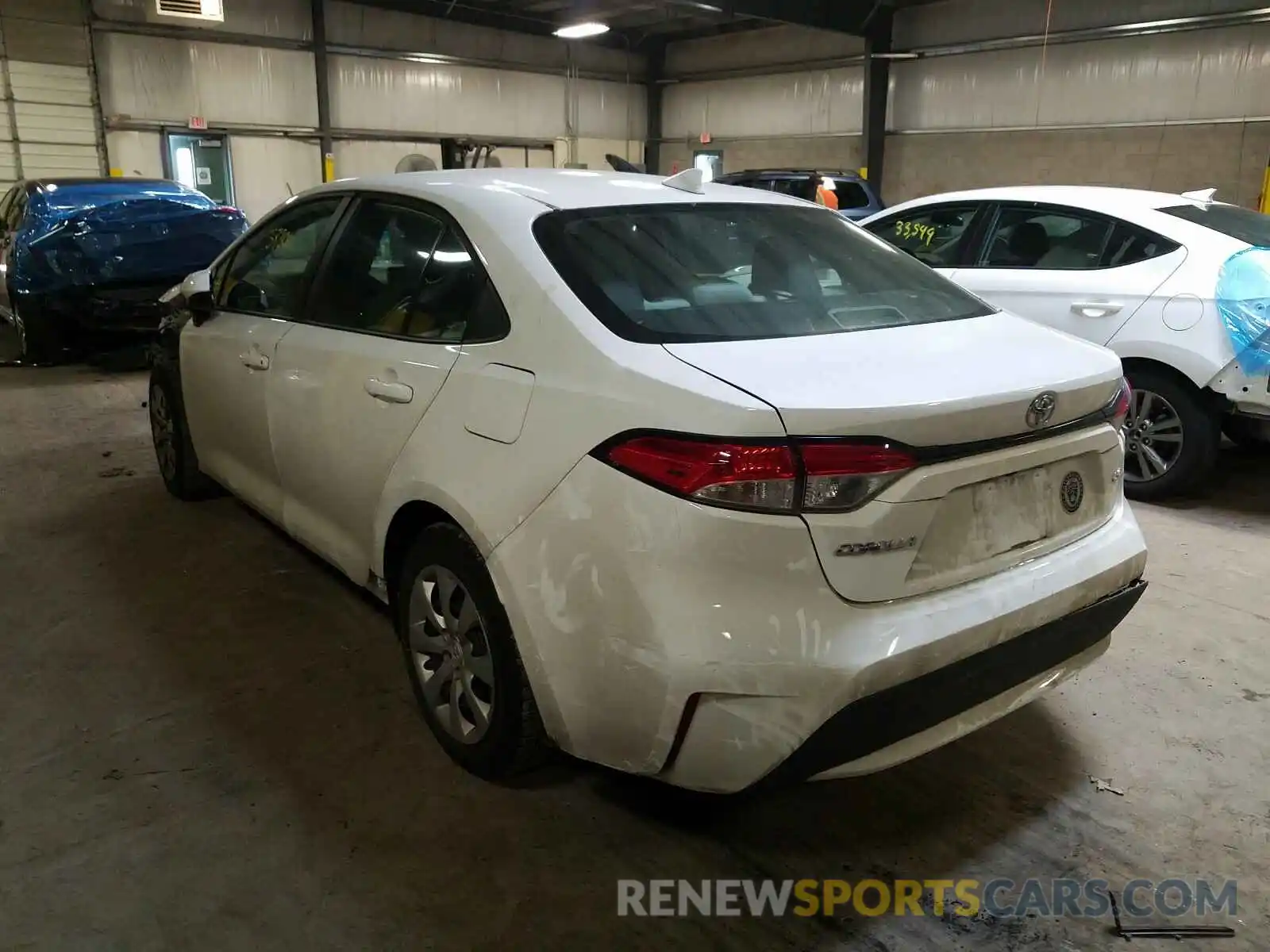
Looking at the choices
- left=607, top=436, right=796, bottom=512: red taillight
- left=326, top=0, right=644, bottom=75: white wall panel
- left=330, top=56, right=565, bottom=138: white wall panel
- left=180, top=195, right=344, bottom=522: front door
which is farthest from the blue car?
left=326, top=0, right=644, bottom=75: white wall panel

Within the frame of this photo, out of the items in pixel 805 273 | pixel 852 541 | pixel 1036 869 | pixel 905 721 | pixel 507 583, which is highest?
pixel 805 273

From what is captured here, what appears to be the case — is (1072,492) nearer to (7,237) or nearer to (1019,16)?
(7,237)

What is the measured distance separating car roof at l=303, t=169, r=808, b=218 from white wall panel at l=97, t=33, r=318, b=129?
12484mm

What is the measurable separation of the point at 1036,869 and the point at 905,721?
2.05 feet

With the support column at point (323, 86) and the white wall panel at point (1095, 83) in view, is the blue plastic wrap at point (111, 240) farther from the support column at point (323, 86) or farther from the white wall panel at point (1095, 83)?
Answer: the white wall panel at point (1095, 83)

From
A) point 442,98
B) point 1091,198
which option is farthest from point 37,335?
point 442,98

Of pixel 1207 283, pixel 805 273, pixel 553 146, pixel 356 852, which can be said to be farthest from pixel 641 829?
pixel 553 146

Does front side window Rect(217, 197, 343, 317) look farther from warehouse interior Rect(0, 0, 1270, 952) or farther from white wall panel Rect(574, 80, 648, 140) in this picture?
white wall panel Rect(574, 80, 648, 140)

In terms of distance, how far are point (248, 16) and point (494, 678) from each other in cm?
1462

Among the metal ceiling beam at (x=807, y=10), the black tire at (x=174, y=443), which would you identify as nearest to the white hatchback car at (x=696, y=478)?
the black tire at (x=174, y=443)

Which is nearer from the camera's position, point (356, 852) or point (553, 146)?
point (356, 852)

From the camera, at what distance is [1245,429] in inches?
185

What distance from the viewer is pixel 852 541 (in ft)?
5.67

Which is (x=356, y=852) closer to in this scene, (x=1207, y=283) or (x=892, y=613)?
(x=892, y=613)
